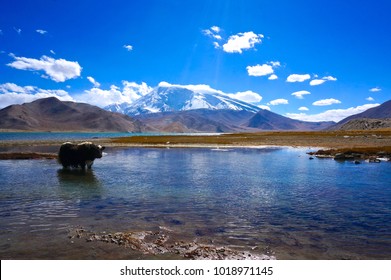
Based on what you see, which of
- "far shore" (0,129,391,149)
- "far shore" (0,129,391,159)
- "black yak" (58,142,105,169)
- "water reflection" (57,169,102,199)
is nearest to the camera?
"water reflection" (57,169,102,199)

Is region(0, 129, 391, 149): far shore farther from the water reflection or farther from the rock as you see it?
the water reflection

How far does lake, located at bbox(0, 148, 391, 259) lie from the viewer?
35.7ft

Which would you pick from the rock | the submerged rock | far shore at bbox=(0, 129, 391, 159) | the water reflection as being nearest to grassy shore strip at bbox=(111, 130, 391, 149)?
far shore at bbox=(0, 129, 391, 159)

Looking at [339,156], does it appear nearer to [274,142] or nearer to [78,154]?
[78,154]

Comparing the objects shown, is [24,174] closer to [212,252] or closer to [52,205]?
[52,205]

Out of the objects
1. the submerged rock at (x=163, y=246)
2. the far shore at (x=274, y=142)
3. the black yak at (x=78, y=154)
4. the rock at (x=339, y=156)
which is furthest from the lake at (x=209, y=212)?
the far shore at (x=274, y=142)

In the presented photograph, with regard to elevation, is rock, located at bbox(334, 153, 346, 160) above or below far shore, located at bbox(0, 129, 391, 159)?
below

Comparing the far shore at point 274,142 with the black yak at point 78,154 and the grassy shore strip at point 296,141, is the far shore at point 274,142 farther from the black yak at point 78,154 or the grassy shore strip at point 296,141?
the black yak at point 78,154

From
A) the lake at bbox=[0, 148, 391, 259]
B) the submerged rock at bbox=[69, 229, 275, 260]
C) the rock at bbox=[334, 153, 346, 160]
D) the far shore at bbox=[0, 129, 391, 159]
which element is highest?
the far shore at bbox=[0, 129, 391, 159]

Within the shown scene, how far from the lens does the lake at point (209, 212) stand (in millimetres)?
10891

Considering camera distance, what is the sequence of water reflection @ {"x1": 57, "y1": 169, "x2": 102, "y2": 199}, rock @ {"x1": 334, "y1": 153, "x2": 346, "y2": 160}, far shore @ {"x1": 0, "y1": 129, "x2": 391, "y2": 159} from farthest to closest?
far shore @ {"x1": 0, "y1": 129, "x2": 391, "y2": 159}
rock @ {"x1": 334, "y1": 153, "x2": 346, "y2": 160}
water reflection @ {"x1": 57, "y1": 169, "x2": 102, "y2": 199}

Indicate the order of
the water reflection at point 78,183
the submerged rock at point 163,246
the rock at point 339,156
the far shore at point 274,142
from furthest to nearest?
the far shore at point 274,142
the rock at point 339,156
the water reflection at point 78,183
the submerged rock at point 163,246

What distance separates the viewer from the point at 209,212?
604 inches

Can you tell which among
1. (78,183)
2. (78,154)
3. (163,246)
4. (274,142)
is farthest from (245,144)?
(163,246)
